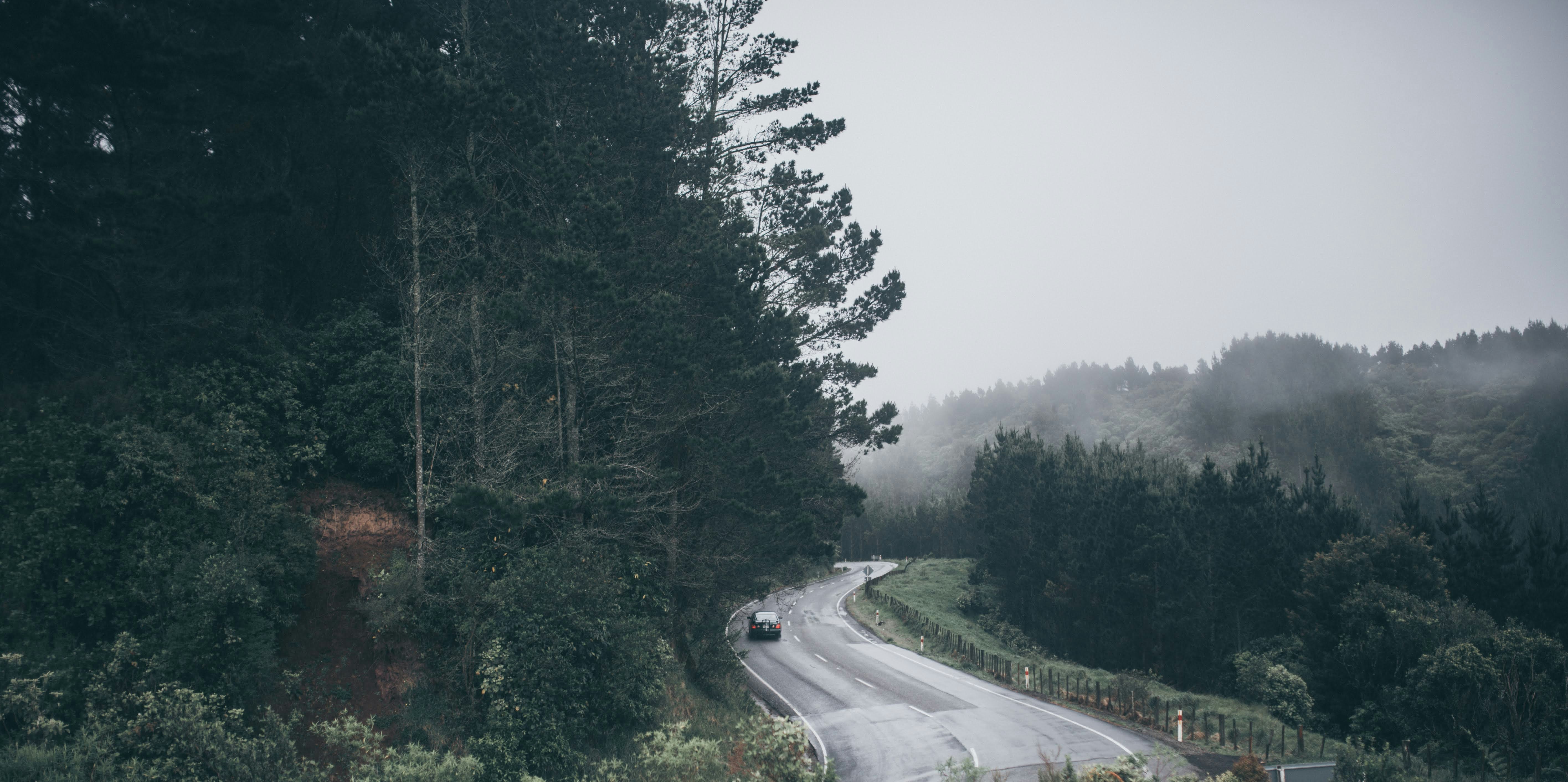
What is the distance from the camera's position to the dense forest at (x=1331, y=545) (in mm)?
22391

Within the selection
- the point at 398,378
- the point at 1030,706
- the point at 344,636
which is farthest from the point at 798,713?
the point at 398,378

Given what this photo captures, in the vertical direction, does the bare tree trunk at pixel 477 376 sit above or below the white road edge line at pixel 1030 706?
above

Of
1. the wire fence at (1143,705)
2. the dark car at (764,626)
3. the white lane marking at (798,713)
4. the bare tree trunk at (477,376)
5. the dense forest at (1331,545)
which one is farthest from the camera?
the dark car at (764,626)

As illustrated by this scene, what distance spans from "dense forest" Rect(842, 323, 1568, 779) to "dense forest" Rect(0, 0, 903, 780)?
1988 cm

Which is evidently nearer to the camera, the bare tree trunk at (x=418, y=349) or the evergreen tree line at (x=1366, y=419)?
the bare tree trunk at (x=418, y=349)

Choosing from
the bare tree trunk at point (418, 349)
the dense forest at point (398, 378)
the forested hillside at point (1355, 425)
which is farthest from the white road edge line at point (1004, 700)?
the forested hillside at point (1355, 425)

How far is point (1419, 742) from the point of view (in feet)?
72.0

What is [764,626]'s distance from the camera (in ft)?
114

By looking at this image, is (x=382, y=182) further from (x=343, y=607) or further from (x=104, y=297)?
(x=343, y=607)

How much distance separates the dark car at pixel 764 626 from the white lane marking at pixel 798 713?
5586 millimetres

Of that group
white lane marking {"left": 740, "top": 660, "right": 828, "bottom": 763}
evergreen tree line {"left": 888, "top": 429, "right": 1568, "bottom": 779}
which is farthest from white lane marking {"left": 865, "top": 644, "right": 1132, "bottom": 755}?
evergreen tree line {"left": 888, "top": 429, "right": 1568, "bottom": 779}

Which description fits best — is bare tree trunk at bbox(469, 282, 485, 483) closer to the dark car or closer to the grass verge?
the grass verge

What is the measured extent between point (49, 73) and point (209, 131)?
13.1ft

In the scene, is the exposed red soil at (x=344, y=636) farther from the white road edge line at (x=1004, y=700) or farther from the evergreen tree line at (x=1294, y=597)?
the evergreen tree line at (x=1294, y=597)
